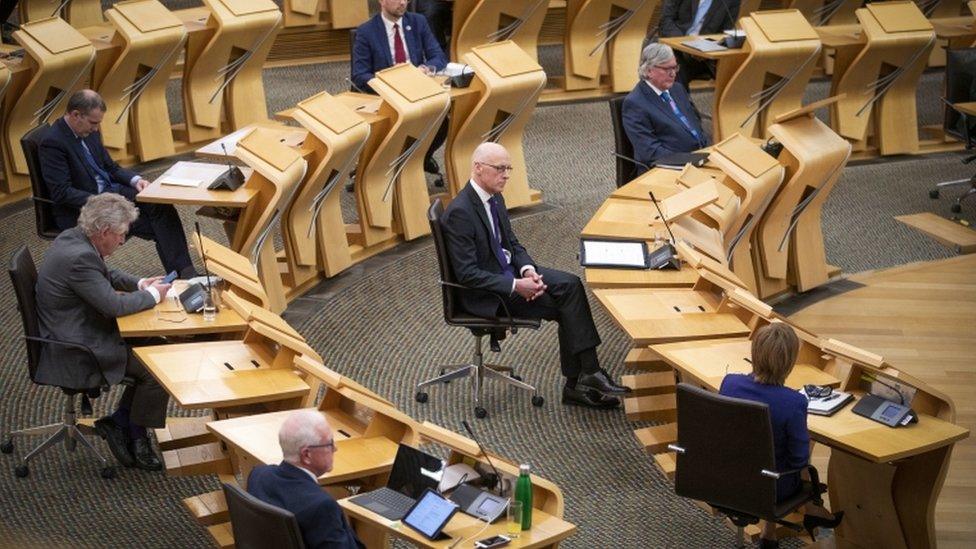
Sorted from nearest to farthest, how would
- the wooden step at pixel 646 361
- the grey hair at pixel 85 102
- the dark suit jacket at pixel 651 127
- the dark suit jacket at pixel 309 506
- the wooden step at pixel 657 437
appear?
the dark suit jacket at pixel 309 506
the wooden step at pixel 657 437
the wooden step at pixel 646 361
the grey hair at pixel 85 102
the dark suit jacket at pixel 651 127

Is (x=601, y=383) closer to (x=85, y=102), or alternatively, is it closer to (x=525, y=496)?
(x=525, y=496)

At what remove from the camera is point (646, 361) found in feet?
23.1

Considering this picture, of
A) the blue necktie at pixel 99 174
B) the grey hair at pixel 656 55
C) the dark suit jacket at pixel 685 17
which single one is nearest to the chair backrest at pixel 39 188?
the blue necktie at pixel 99 174

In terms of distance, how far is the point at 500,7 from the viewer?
11289 millimetres

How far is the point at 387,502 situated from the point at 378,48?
538 centimetres

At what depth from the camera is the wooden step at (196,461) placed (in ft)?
18.5

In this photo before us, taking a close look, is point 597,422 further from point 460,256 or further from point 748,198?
point 748,198

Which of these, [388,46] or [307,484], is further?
[388,46]

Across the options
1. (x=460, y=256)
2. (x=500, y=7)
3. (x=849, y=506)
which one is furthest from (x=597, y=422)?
(x=500, y=7)

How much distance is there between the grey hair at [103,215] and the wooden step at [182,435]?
834 mm

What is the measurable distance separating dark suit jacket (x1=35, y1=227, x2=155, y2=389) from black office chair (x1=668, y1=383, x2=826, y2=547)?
89.3 inches

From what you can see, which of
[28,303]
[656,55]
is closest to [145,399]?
[28,303]

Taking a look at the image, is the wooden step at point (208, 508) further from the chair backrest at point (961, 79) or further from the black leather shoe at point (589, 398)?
the chair backrest at point (961, 79)

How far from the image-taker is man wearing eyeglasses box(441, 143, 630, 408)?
668 cm
